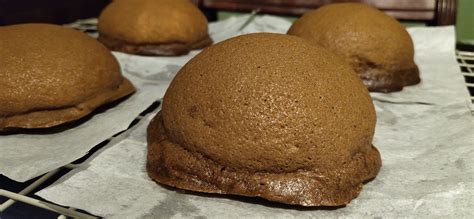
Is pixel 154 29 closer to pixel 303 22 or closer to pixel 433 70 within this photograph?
pixel 303 22

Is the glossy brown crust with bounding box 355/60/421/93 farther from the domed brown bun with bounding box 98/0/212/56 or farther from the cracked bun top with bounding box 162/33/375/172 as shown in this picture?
the domed brown bun with bounding box 98/0/212/56

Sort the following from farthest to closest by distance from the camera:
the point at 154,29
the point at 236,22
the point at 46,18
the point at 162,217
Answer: the point at 236,22, the point at 46,18, the point at 154,29, the point at 162,217

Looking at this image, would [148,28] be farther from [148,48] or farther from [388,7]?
[388,7]

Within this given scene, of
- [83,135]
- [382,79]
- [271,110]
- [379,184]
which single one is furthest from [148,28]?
[379,184]

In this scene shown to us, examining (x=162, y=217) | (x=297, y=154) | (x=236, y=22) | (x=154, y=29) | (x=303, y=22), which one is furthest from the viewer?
(x=236, y=22)

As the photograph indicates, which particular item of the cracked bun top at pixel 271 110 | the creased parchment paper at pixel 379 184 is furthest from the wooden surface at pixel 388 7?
the cracked bun top at pixel 271 110

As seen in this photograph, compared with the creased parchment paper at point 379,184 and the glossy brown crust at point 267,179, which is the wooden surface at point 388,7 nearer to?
the creased parchment paper at point 379,184

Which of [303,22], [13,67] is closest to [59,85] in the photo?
[13,67]

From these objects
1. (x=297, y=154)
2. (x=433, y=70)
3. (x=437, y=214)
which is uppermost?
(x=297, y=154)
